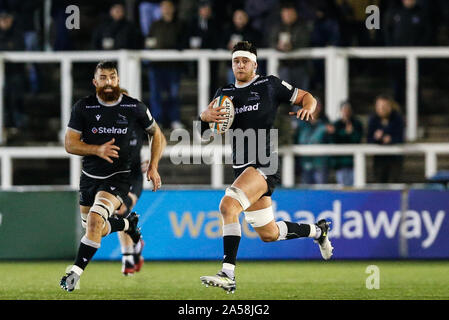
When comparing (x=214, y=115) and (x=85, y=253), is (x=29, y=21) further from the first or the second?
(x=214, y=115)

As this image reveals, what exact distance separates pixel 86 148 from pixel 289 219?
5.15 meters

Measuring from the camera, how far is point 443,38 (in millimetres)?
19594

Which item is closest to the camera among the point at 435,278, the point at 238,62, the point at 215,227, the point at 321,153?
the point at 238,62

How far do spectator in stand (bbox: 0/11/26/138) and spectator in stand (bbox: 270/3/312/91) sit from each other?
13.8 feet

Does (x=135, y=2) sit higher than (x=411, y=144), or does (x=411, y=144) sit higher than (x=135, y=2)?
(x=135, y=2)

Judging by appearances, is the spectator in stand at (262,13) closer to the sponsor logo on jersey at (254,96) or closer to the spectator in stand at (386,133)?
the spectator in stand at (386,133)

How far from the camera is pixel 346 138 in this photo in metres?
17.0

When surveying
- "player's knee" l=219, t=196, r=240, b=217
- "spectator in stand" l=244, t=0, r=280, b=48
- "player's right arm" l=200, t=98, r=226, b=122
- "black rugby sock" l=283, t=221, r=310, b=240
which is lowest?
"black rugby sock" l=283, t=221, r=310, b=240

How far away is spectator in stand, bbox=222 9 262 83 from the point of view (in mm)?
17219

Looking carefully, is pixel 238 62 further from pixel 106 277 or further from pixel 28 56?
pixel 28 56

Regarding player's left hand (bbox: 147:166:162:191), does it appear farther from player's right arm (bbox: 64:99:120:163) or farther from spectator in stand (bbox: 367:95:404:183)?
spectator in stand (bbox: 367:95:404:183)

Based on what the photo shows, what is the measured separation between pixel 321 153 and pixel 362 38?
234cm

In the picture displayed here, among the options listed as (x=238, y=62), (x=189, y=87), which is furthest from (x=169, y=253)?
(x=238, y=62)

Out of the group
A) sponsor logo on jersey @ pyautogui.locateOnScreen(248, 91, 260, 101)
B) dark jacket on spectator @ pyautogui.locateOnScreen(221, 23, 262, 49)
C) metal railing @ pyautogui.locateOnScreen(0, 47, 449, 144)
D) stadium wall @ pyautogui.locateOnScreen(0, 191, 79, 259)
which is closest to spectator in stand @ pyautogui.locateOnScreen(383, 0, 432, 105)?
metal railing @ pyautogui.locateOnScreen(0, 47, 449, 144)
